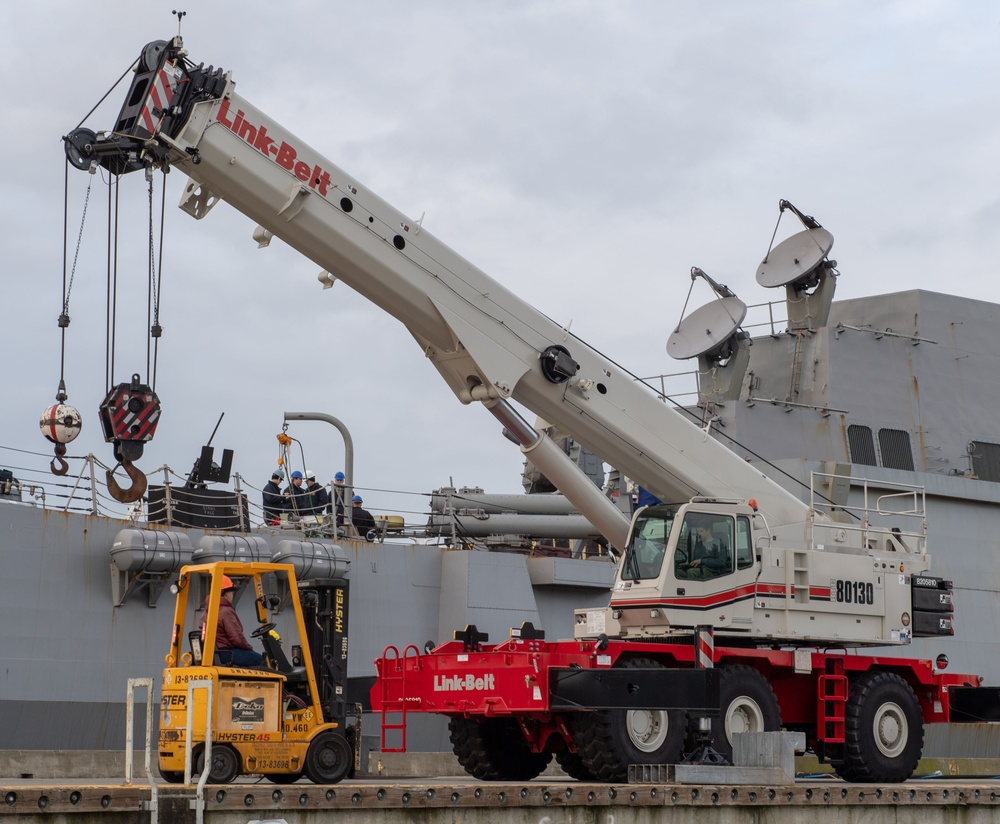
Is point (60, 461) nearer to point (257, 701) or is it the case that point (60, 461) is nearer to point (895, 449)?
point (257, 701)

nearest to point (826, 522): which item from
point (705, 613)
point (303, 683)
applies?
point (705, 613)

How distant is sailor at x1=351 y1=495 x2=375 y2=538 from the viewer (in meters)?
22.5

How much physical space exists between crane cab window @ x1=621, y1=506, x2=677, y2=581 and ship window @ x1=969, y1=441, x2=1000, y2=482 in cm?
1195

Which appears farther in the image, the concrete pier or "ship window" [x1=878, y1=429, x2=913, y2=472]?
"ship window" [x1=878, y1=429, x2=913, y2=472]

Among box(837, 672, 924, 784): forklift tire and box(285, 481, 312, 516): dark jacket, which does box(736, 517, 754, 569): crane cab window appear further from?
box(285, 481, 312, 516): dark jacket

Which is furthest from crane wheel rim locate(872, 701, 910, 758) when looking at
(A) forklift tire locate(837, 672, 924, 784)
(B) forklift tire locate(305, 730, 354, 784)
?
(B) forklift tire locate(305, 730, 354, 784)

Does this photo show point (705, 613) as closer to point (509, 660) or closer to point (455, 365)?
point (509, 660)

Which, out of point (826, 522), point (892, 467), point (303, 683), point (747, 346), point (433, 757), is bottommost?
point (433, 757)

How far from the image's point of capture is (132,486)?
1421 centimetres

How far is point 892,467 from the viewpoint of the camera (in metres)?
24.3

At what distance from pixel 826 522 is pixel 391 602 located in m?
7.95

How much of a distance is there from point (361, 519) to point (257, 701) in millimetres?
11168

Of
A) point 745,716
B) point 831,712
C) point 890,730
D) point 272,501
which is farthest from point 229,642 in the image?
point 272,501

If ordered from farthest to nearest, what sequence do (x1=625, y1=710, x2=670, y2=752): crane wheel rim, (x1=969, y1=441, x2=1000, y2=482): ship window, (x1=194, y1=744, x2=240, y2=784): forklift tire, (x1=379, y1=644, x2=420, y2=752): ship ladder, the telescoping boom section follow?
(x1=969, y1=441, x2=1000, y2=482): ship window, (x1=379, y1=644, x2=420, y2=752): ship ladder, (x1=625, y1=710, x2=670, y2=752): crane wheel rim, the telescoping boom section, (x1=194, y1=744, x2=240, y2=784): forklift tire
